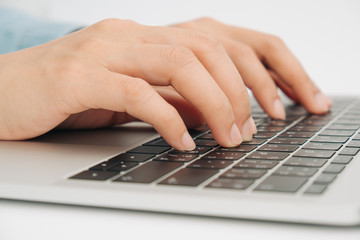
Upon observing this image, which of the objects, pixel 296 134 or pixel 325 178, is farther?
pixel 296 134

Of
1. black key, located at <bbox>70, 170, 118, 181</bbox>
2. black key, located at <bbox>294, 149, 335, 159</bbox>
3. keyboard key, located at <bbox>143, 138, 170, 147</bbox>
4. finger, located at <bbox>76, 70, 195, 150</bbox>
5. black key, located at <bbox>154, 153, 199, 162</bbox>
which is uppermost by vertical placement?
finger, located at <bbox>76, 70, 195, 150</bbox>

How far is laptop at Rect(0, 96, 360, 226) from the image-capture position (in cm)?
37

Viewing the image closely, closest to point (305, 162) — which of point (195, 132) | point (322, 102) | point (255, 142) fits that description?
point (255, 142)

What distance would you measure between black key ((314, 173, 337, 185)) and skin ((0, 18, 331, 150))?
6.8 inches

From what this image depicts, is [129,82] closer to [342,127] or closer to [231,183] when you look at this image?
[231,183]

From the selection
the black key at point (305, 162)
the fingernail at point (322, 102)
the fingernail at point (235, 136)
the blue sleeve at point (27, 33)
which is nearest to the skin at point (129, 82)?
the fingernail at point (235, 136)

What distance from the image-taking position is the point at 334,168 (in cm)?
46

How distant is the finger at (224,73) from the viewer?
0.65 meters

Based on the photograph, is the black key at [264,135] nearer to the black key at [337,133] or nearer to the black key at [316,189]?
the black key at [337,133]

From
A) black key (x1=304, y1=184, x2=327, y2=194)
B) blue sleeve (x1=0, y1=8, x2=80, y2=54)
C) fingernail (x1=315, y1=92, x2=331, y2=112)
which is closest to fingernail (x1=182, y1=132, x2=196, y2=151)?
black key (x1=304, y1=184, x2=327, y2=194)

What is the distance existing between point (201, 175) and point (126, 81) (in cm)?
18

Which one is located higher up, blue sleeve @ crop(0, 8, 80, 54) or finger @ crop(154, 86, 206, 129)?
blue sleeve @ crop(0, 8, 80, 54)

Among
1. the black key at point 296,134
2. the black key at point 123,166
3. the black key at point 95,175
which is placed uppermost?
the black key at point 95,175

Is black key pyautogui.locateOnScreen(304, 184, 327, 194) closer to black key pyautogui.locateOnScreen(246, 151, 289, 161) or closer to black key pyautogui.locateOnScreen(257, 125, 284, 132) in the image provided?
black key pyautogui.locateOnScreen(246, 151, 289, 161)
